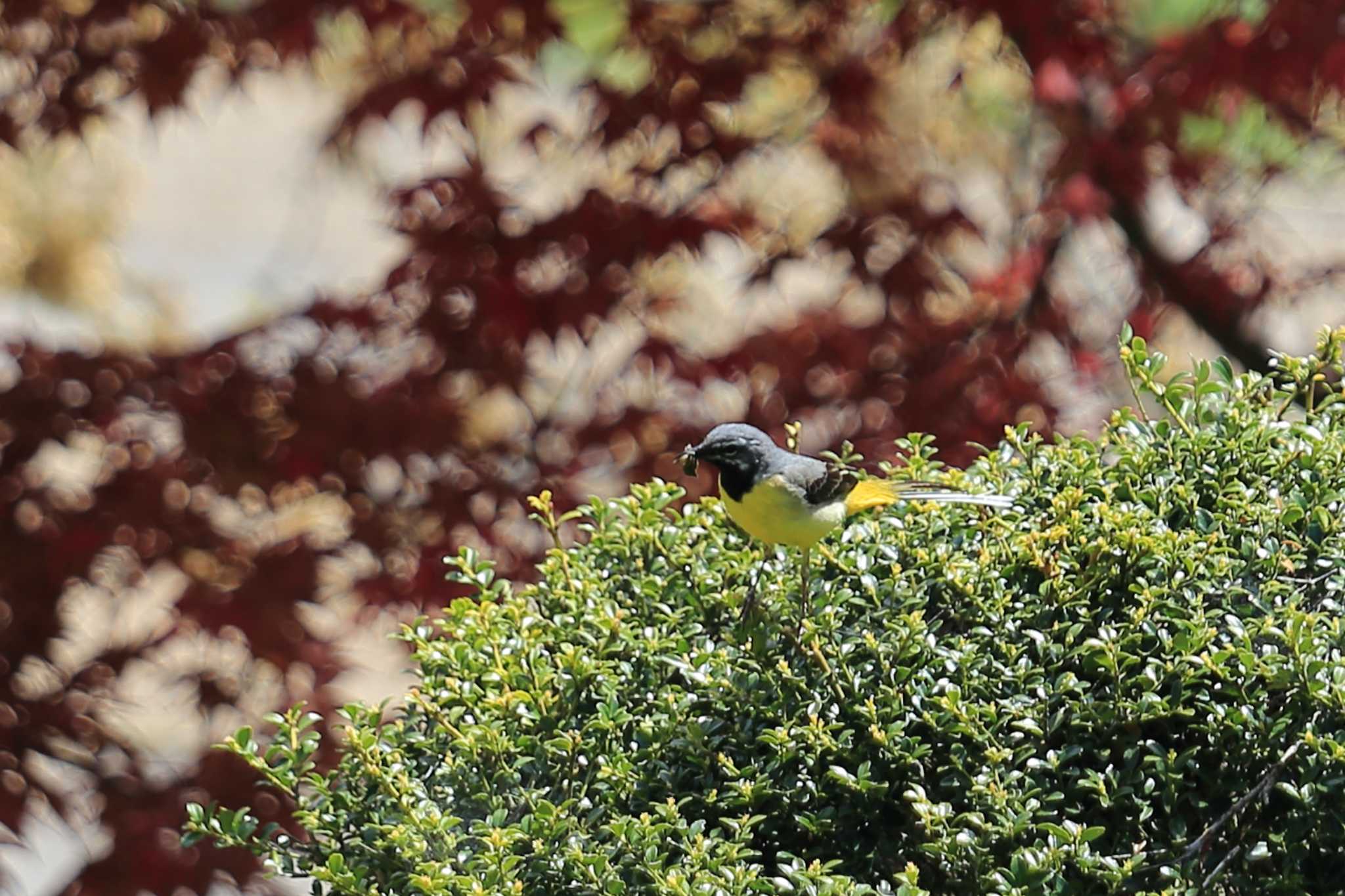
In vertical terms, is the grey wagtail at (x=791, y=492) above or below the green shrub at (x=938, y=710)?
above

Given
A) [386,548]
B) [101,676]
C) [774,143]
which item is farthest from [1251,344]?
[101,676]

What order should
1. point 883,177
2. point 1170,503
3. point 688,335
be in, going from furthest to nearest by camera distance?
1. point 688,335
2. point 883,177
3. point 1170,503

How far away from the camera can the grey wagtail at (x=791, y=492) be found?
5.93 feet

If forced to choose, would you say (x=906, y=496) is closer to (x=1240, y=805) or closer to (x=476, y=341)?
(x=1240, y=805)

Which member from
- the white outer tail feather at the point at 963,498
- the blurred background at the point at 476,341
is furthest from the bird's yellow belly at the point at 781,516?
the blurred background at the point at 476,341

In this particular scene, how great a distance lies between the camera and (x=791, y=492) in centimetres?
181

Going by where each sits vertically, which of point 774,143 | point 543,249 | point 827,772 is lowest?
point 827,772

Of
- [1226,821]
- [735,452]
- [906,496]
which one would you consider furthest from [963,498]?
[1226,821]

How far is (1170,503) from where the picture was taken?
1.78 meters

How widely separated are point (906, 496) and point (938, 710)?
37 centimetres

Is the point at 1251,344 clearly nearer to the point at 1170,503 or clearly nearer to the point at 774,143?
the point at 774,143

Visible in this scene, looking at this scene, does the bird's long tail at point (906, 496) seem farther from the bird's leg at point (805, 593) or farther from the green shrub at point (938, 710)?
the bird's leg at point (805, 593)

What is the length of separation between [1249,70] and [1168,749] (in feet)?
6.71

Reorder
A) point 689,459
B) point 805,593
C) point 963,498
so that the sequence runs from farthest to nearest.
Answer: point 689,459 → point 963,498 → point 805,593
